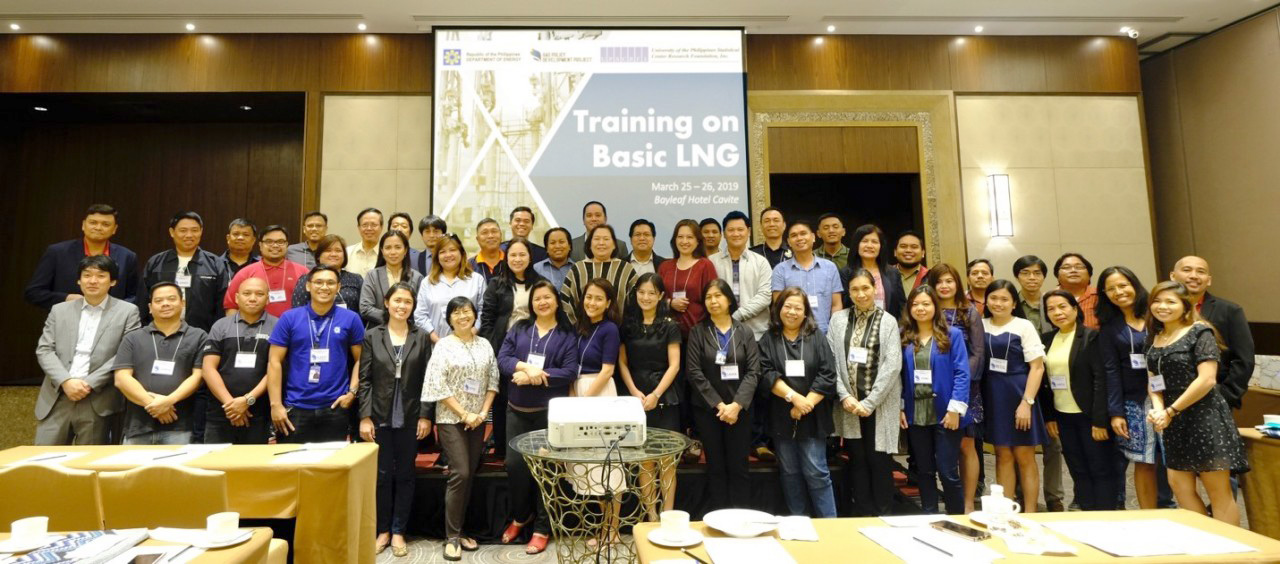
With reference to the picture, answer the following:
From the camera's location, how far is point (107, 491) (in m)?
1.88

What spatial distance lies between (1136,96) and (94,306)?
852 centimetres

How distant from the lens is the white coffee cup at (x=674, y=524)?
1.58 m

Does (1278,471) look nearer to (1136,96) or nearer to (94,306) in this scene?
(1136,96)

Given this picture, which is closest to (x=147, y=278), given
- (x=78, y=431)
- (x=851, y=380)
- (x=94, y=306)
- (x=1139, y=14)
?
(x=94, y=306)

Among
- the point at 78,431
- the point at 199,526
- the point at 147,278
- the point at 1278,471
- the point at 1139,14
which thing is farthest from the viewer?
the point at 1139,14

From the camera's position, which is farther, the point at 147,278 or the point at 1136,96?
the point at 1136,96

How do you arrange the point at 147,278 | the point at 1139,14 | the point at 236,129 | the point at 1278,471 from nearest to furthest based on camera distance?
the point at 1278,471 < the point at 147,278 < the point at 1139,14 < the point at 236,129

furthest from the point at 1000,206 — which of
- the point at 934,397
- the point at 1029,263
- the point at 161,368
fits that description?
the point at 161,368

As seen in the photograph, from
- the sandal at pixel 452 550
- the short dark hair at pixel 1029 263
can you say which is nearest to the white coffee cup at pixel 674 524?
the sandal at pixel 452 550

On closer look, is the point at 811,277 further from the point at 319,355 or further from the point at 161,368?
the point at 161,368

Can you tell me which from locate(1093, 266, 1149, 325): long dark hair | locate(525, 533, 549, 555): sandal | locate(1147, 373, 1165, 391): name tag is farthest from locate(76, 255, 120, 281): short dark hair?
locate(1147, 373, 1165, 391): name tag

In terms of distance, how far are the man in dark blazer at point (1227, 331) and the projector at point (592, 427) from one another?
110 inches

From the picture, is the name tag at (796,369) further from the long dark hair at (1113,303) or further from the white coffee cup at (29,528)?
the white coffee cup at (29,528)

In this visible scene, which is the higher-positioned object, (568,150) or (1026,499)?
(568,150)
